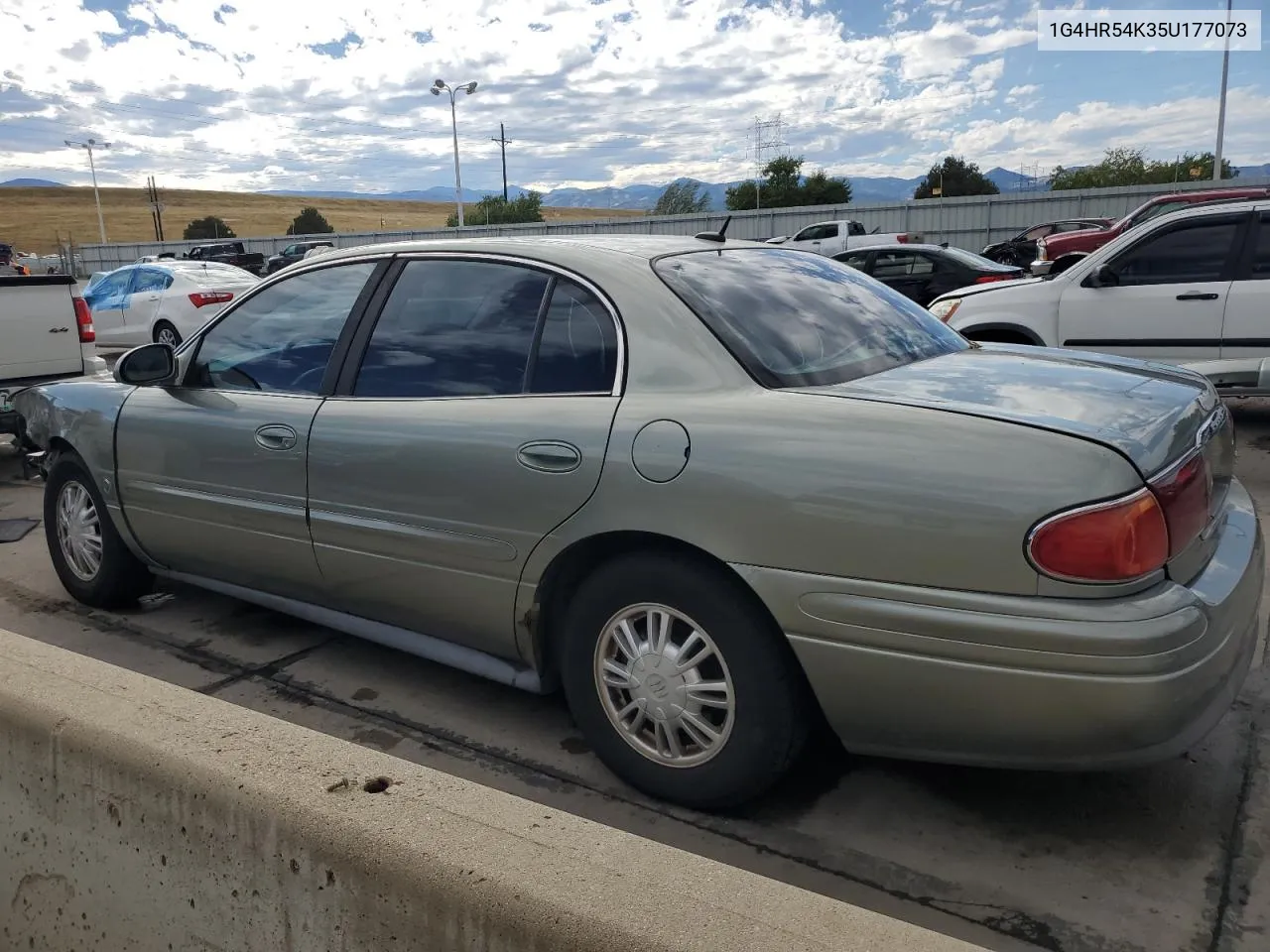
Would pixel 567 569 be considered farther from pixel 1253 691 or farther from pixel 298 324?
pixel 1253 691

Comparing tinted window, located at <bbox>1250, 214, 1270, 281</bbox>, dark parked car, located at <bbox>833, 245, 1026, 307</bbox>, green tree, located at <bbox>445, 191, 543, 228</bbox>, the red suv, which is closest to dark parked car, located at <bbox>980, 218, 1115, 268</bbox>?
the red suv

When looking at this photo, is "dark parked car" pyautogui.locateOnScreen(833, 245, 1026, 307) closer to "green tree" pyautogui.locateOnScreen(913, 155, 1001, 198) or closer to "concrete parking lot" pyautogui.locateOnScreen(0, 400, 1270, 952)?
"concrete parking lot" pyautogui.locateOnScreen(0, 400, 1270, 952)

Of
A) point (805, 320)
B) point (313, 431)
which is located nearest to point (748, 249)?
point (805, 320)

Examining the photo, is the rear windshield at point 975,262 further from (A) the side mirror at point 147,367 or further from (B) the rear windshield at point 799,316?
(A) the side mirror at point 147,367

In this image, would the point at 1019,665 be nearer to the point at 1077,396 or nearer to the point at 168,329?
the point at 1077,396

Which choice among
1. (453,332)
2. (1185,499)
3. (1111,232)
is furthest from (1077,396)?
(1111,232)

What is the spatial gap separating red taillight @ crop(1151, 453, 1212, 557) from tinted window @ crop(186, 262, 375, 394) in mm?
2646

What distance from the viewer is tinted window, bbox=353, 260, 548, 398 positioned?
126 inches

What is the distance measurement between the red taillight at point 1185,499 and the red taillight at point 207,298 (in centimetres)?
1392

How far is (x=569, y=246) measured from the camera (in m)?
3.30

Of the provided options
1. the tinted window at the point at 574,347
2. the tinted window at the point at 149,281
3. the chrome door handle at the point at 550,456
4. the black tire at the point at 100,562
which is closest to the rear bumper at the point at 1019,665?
the chrome door handle at the point at 550,456

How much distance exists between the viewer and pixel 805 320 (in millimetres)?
3115

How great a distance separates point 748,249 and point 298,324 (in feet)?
5.56

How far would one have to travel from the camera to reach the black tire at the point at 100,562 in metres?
4.46
